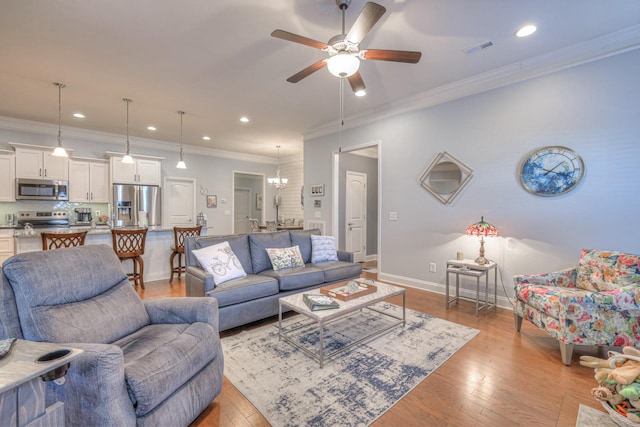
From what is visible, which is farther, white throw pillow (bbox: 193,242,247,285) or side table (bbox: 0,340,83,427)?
white throw pillow (bbox: 193,242,247,285)

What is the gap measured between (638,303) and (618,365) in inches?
31.8

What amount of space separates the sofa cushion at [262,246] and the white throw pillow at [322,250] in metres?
0.42

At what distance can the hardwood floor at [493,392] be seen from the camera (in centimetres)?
171

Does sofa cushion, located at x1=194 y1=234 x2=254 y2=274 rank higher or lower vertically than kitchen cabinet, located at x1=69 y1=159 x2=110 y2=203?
lower

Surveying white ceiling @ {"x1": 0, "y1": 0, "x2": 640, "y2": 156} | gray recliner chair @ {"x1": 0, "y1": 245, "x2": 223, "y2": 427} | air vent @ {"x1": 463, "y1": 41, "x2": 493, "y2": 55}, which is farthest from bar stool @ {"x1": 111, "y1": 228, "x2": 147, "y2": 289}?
air vent @ {"x1": 463, "y1": 41, "x2": 493, "y2": 55}

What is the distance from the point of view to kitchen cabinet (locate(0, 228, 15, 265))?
15.3 ft

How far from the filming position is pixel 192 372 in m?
1.56

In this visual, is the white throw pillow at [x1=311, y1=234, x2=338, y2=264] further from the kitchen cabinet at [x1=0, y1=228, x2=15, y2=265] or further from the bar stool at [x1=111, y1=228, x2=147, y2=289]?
the kitchen cabinet at [x1=0, y1=228, x2=15, y2=265]

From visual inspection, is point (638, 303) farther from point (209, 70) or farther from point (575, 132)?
point (209, 70)

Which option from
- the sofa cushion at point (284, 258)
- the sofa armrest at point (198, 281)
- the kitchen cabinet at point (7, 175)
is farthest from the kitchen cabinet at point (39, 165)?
the sofa cushion at point (284, 258)

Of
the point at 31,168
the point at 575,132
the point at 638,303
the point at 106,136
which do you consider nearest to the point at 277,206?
the point at 106,136

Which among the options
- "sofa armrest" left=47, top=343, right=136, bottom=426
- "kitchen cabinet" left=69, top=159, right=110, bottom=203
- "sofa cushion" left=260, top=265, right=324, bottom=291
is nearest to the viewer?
"sofa armrest" left=47, top=343, right=136, bottom=426

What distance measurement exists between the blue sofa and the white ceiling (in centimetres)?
208

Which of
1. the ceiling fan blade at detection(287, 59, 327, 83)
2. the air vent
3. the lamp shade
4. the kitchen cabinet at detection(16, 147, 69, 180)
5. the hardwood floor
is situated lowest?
the hardwood floor
